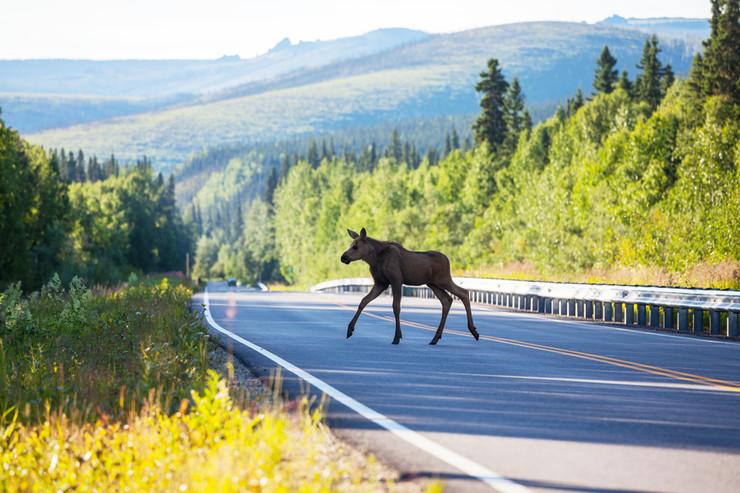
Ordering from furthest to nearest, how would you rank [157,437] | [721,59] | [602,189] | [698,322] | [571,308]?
[721,59] < [602,189] < [571,308] < [698,322] < [157,437]

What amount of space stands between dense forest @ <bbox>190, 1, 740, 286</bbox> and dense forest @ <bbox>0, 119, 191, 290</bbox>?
70.8ft

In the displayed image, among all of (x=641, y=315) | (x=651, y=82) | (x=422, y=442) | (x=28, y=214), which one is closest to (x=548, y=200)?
(x=28, y=214)

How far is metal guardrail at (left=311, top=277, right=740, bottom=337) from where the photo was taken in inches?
913

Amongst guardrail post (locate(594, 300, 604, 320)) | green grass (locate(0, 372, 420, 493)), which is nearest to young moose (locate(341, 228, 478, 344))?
green grass (locate(0, 372, 420, 493))

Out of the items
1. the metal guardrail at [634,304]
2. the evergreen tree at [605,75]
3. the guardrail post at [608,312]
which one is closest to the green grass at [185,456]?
the metal guardrail at [634,304]

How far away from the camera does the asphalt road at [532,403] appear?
26.3ft

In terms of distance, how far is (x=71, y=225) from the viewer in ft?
327

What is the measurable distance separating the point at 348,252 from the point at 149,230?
117004 mm

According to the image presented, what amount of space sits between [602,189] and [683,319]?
45924 millimetres

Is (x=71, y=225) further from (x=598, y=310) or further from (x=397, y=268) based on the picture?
(x=397, y=268)

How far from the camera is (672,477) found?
7805 mm

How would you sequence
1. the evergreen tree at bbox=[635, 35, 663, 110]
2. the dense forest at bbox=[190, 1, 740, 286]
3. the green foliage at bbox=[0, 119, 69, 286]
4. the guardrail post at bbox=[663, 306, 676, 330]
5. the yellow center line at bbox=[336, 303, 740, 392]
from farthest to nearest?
the evergreen tree at bbox=[635, 35, 663, 110]
the green foliage at bbox=[0, 119, 69, 286]
the dense forest at bbox=[190, 1, 740, 286]
the guardrail post at bbox=[663, 306, 676, 330]
the yellow center line at bbox=[336, 303, 740, 392]

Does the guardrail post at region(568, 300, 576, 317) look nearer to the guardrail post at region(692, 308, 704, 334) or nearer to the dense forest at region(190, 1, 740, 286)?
the dense forest at region(190, 1, 740, 286)

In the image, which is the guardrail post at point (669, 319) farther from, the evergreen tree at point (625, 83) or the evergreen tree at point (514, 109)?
the evergreen tree at point (625, 83)
